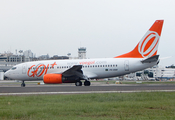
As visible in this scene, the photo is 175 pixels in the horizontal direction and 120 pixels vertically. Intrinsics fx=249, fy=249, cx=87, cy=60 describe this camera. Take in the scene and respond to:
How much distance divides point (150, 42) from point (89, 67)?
7341 mm

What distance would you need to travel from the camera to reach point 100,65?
28.4 metres

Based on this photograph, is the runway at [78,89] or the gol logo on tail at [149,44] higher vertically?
the gol logo on tail at [149,44]

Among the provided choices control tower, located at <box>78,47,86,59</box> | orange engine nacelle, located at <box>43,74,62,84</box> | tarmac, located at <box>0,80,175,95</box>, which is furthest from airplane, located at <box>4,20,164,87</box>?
control tower, located at <box>78,47,86,59</box>

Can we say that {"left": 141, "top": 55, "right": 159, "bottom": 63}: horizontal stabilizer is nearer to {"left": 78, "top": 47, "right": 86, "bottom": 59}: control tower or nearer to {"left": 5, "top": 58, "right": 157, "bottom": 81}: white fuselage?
{"left": 5, "top": 58, "right": 157, "bottom": 81}: white fuselage

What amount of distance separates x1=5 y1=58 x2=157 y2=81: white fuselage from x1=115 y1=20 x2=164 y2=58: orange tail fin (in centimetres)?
108

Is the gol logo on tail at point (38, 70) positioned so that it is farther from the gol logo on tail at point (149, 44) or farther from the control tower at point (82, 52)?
the control tower at point (82, 52)

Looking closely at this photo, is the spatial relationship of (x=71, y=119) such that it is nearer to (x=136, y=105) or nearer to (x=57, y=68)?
(x=136, y=105)

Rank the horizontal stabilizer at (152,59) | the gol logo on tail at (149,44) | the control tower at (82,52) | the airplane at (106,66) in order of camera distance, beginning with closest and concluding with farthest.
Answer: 1. the horizontal stabilizer at (152,59)
2. the airplane at (106,66)
3. the gol logo on tail at (149,44)
4. the control tower at (82,52)

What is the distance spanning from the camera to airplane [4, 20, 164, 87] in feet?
88.4

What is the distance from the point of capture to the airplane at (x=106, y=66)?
88.4 feet

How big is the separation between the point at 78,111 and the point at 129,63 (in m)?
18.5

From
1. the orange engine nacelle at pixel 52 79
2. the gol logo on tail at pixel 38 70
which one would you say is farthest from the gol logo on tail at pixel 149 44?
the gol logo on tail at pixel 38 70

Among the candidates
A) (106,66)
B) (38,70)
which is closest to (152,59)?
(106,66)

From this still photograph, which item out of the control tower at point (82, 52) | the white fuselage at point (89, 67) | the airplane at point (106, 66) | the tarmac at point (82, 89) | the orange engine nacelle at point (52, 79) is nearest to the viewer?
the tarmac at point (82, 89)
